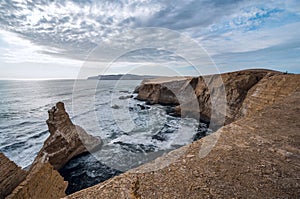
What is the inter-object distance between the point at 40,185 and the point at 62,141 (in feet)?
14.8

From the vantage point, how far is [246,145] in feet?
8.12

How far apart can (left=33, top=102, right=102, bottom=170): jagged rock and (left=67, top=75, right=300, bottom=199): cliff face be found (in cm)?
631

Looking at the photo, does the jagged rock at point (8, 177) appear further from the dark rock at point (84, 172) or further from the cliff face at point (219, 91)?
the cliff face at point (219, 91)

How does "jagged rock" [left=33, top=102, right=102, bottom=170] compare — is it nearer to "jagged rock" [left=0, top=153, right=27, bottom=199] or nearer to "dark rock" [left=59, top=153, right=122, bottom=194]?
"dark rock" [left=59, top=153, right=122, bottom=194]

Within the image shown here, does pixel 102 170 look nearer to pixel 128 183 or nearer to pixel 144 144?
pixel 144 144

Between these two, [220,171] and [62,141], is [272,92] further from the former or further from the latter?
[62,141]

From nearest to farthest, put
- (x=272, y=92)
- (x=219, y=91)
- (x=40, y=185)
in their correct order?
1. (x=40, y=185)
2. (x=272, y=92)
3. (x=219, y=91)

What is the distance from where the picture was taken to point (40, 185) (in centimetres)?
319

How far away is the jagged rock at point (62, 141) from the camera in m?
6.95

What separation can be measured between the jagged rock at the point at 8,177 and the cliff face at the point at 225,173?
6.78 ft

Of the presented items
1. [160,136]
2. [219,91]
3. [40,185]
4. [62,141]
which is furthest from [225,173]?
[219,91]

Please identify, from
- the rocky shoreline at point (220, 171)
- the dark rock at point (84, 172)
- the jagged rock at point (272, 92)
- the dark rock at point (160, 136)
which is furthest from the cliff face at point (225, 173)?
the dark rock at point (160, 136)

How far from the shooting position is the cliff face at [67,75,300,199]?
156 cm

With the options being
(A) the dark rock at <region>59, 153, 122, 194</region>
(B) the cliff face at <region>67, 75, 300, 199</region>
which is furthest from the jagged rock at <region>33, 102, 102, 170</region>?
(B) the cliff face at <region>67, 75, 300, 199</region>
